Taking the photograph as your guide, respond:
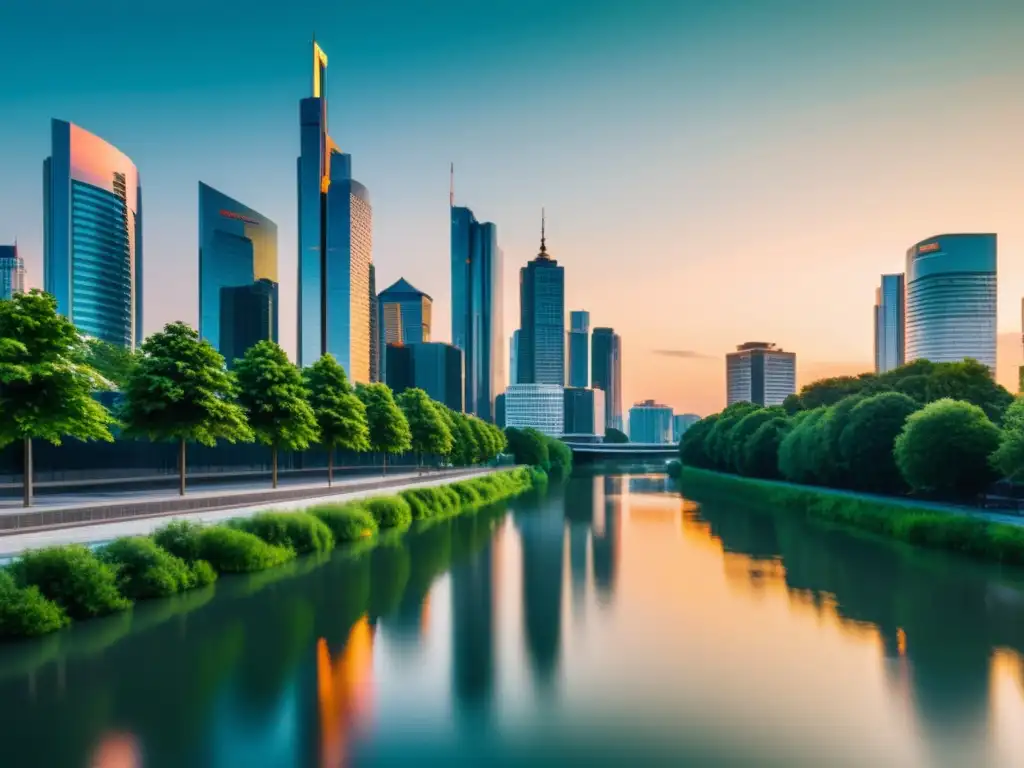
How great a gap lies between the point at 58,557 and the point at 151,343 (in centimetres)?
1682

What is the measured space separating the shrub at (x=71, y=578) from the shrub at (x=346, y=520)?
15.2m

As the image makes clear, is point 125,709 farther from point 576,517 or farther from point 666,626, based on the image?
point 576,517

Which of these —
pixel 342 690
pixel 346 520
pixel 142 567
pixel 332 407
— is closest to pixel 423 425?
pixel 332 407

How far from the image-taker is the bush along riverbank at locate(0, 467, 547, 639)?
63.8 feet

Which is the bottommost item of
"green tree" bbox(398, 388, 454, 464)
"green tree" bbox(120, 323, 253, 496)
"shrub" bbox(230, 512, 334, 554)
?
"shrub" bbox(230, 512, 334, 554)

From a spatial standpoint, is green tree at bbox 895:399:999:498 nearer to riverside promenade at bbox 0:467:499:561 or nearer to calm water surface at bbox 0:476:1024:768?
calm water surface at bbox 0:476:1024:768

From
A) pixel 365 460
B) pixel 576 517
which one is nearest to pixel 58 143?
pixel 365 460

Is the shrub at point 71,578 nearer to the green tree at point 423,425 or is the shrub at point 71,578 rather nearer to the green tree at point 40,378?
the green tree at point 40,378

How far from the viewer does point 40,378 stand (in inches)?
1036

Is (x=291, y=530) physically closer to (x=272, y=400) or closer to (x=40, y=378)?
(x=40, y=378)

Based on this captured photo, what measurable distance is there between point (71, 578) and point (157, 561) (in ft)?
11.4

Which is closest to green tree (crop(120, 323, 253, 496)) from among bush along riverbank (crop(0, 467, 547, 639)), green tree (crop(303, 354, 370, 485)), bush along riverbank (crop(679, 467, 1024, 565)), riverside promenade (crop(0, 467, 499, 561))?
riverside promenade (crop(0, 467, 499, 561))

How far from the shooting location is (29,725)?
1460 centimetres

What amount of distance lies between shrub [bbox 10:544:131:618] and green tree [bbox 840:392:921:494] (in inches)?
1928
